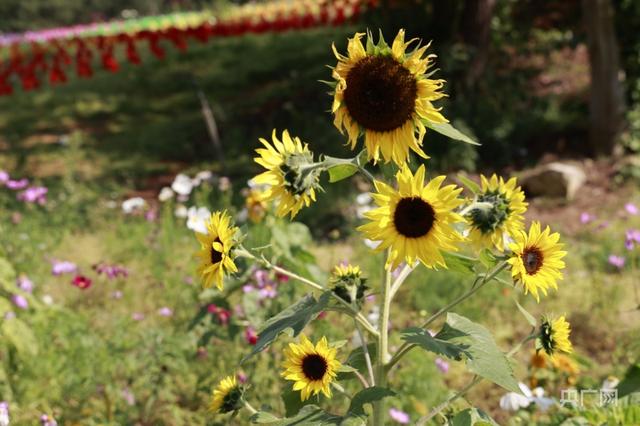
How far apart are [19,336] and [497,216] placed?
2018 millimetres

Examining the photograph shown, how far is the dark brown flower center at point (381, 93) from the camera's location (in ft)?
4.54

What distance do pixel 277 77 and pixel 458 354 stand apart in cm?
934

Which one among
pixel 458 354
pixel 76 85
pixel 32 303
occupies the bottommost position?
pixel 76 85

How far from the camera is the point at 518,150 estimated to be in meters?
6.83

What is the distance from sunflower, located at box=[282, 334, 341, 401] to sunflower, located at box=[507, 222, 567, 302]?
50cm

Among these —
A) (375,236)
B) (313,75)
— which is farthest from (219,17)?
(375,236)

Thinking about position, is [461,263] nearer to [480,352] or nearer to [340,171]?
[480,352]

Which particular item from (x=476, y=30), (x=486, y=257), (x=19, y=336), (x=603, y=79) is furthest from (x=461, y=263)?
(x=476, y=30)

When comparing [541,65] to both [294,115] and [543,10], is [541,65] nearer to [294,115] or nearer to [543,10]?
[543,10]

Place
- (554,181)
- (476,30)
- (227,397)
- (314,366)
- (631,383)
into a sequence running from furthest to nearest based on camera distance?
(476,30) < (554,181) < (631,383) < (227,397) < (314,366)

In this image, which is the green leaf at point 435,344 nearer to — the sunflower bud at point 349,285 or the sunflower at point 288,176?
the sunflower bud at point 349,285

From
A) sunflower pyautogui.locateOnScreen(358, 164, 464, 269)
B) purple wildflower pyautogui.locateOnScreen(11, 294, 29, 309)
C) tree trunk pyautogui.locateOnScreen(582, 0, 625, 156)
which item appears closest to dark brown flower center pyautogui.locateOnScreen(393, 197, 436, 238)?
sunflower pyautogui.locateOnScreen(358, 164, 464, 269)

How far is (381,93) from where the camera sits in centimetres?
140

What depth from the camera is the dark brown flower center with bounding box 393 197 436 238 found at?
136cm
